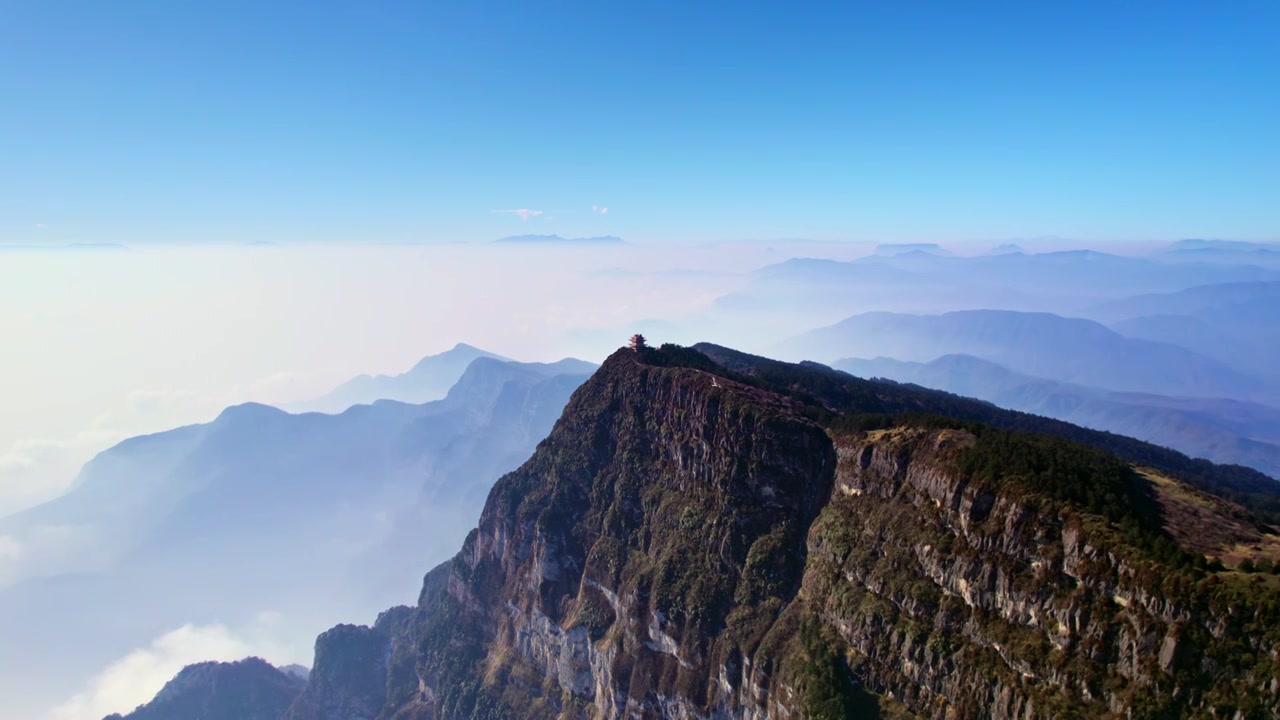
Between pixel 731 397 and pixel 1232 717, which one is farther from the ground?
pixel 731 397

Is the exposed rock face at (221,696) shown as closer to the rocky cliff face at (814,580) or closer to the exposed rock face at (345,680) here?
the exposed rock face at (345,680)

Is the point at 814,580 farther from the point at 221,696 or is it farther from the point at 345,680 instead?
the point at 221,696

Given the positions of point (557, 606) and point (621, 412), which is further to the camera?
point (621, 412)

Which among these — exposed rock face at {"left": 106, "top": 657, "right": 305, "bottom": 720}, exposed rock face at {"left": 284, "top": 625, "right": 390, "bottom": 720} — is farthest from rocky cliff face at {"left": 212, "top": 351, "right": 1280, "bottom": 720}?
exposed rock face at {"left": 106, "top": 657, "right": 305, "bottom": 720}

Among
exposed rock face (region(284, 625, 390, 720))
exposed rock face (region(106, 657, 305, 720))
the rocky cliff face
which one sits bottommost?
exposed rock face (region(106, 657, 305, 720))

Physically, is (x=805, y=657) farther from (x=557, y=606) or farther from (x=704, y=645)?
(x=557, y=606)

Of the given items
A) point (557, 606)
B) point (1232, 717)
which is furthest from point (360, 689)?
point (1232, 717)

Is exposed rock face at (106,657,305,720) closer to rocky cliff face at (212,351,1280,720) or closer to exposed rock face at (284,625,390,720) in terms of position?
exposed rock face at (284,625,390,720)

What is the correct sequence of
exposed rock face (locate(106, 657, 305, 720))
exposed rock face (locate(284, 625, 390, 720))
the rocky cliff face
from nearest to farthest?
the rocky cliff face < exposed rock face (locate(284, 625, 390, 720)) < exposed rock face (locate(106, 657, 305, 720))
